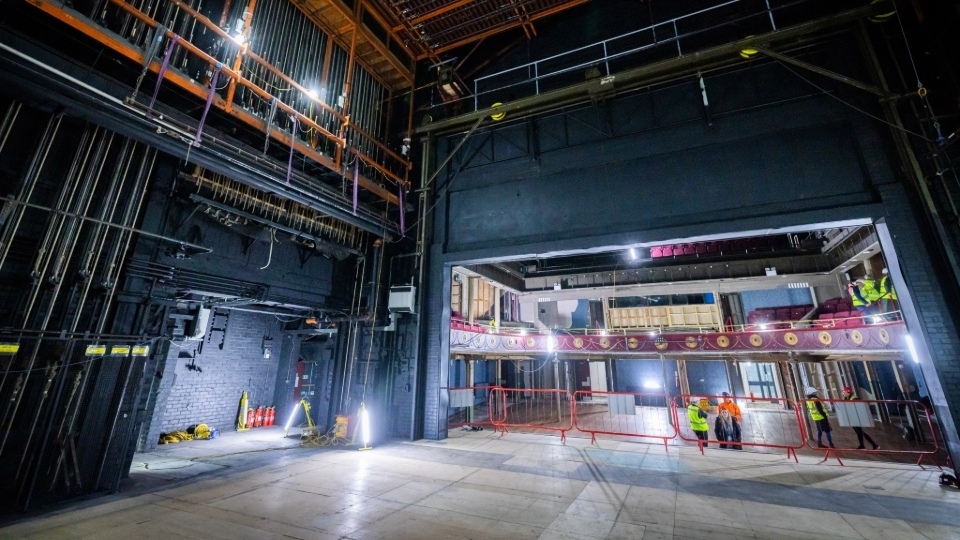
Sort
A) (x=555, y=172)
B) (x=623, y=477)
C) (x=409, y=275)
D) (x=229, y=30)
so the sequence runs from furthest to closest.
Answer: (x=409, y=275) < (x=555, y=172) < (x=229, y=30) < (x=623, y=477)

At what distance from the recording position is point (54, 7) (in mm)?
4059

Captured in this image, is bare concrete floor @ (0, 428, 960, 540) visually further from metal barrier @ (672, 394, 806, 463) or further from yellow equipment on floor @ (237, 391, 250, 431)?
yellow equipment on floor @ (237, 391, 250, 431)

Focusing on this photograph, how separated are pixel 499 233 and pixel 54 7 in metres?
7.81

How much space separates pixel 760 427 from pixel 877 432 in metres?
3.31

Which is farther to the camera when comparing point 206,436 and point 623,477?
point 206,436

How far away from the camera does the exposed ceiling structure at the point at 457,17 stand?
8938 mm

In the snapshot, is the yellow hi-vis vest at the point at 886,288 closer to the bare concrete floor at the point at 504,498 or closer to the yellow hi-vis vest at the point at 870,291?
the yellow hi-vis vest at the point at 870,291

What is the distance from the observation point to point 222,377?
1059cm

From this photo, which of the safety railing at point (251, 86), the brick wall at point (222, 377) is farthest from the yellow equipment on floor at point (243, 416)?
the safety railing at point (251, 86)

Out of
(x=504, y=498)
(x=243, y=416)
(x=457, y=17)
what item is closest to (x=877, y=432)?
(x=504, y=498)

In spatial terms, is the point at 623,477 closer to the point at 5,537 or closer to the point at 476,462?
the point at 476,462

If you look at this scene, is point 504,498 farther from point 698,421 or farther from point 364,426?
point 698,421

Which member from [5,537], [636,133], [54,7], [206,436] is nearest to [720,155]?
[636,133]

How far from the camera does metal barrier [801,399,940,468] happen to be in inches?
286
